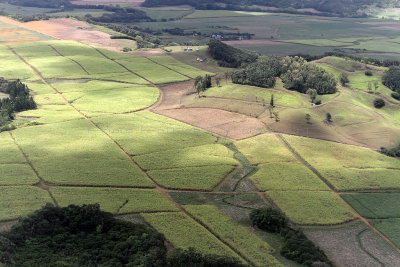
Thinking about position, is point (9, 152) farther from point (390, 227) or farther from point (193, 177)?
point (390, 227)

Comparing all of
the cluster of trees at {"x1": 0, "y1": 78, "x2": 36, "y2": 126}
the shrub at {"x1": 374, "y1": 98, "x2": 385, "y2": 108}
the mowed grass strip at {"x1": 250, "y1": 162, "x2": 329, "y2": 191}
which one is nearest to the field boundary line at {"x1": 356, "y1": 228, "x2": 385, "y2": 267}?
the mowed grass strip at {"x1": 250, "y1": 162, "x2": 329, "y2": 191}

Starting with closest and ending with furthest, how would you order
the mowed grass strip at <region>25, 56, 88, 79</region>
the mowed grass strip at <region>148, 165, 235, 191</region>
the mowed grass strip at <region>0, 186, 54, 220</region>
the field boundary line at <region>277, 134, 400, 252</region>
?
1. the mowed grass strip at <region>0, 186, 54, 220</region>
2. the field boundary line at <region>277, 134, 400, 252</region>
3. the mowed grass strip at <region>148, 165, 235, 191</region>
4. the mowed grass strip at <region>25, 56, 88, 79</region>

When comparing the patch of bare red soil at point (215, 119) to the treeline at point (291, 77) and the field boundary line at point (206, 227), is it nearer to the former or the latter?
the treeline at point (291, 77)

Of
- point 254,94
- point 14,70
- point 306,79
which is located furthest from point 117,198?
point 14,70

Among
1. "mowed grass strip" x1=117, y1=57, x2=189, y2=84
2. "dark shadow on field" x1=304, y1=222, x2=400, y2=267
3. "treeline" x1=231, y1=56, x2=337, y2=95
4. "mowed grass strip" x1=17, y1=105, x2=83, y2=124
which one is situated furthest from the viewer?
"mowed grass strip" x1=117, y1=57, x2=189, y2=84

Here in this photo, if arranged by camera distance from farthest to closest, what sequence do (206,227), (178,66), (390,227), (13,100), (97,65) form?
(178,66) < (97,65) < (13,100) < (390,227) < (206,227)

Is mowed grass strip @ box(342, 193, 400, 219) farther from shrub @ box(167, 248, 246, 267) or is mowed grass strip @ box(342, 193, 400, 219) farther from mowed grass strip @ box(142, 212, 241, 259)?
shrub @ box(167, 248, 246, 267)
